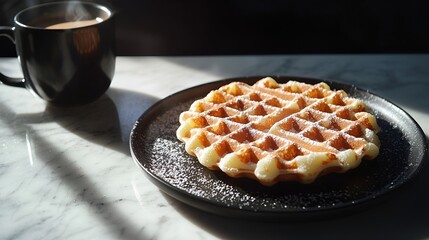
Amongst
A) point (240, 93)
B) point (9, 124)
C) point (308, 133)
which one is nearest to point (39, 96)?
point (9, 124)

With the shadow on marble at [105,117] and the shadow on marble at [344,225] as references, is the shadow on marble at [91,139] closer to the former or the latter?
the shadow on marble at [105,117]

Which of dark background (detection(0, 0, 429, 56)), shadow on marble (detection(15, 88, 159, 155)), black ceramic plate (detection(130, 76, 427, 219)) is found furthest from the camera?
dark background (detection(0, 0, 429, 56))

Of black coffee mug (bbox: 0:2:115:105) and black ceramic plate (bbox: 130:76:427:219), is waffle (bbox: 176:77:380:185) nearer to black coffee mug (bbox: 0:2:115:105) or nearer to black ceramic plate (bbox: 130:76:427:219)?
black ceramic plate (bbox: 130:76:427:219)

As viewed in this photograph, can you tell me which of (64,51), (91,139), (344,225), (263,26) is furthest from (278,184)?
(263,26)

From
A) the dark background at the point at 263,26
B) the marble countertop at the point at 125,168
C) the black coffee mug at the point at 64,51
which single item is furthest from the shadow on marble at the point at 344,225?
the dark background at the point at 263,26

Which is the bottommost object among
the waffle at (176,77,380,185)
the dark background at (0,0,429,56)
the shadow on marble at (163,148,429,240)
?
the dark background at (0,0,429,56)

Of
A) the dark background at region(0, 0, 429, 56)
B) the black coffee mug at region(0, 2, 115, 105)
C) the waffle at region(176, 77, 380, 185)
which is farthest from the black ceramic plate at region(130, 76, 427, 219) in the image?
the dark background at region(0, 0, 429, 56)

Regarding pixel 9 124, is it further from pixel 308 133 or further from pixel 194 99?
pixel 308 133
